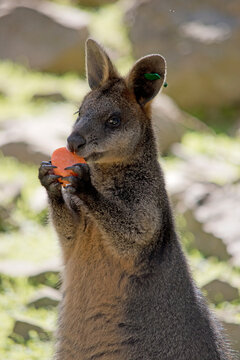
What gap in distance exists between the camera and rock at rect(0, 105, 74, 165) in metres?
8.73

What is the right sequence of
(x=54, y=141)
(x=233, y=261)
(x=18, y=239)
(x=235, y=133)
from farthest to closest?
1. (x=235, y=133)
2. (x=54, y=141)
3. (x=18, y=239)
4. (x=233, y=261)

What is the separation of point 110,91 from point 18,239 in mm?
3359

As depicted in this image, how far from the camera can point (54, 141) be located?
890 cm

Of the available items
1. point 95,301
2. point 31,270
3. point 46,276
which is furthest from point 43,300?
point 95,301

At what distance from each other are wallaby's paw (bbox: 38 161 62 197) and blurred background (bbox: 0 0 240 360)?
1.04 meters

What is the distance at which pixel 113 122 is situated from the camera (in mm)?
4363

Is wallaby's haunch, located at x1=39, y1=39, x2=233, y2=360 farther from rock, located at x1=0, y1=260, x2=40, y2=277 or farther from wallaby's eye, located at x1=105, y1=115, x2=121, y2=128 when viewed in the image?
rock, located at x1=0, y1=260, x2=40, y2=277

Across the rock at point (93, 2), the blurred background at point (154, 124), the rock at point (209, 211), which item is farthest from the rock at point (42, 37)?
the rock at point (209, 211)

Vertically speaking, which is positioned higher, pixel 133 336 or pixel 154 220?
pixel 154 220

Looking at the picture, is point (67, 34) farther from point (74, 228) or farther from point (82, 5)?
point (74, 228)

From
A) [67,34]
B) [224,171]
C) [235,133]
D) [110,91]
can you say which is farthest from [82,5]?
[110,91]

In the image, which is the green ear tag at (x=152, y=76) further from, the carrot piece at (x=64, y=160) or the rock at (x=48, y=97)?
the rock at (x=48, y=97)

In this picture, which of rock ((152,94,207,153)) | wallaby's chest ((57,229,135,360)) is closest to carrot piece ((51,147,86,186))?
wallaby's chest ((57,229,135,360))

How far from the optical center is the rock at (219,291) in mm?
6230
